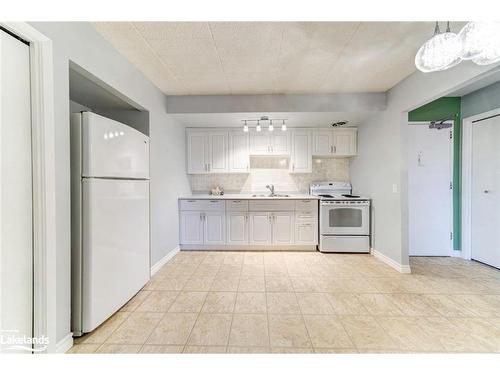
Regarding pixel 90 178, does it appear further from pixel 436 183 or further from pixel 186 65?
pixel 436 183

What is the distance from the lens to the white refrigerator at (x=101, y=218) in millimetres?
1596

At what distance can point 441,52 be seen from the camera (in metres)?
1.36

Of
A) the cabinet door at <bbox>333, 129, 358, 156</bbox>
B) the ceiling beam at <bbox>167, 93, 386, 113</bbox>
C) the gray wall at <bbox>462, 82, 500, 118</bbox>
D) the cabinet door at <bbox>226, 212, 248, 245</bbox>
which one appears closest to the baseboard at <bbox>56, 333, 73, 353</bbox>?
the cabinet door at <bbox>226, 212, 248, 245</bbox>

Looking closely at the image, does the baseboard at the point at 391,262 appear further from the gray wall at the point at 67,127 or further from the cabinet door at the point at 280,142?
the gray wall at the point at 67,127

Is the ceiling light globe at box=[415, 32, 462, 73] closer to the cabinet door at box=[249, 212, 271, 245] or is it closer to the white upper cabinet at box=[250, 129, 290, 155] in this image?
the white upper cabinet at box=[250, 129, 290, 155]

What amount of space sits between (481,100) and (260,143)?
10.3 ft

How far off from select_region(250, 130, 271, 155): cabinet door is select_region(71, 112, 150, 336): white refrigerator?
2259 millimetres

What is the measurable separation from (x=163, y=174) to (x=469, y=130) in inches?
174

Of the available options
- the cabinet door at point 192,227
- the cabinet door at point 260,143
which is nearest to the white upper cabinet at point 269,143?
the cabinet door at point 260,143

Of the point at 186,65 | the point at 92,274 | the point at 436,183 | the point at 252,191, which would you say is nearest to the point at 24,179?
the point at 92,274

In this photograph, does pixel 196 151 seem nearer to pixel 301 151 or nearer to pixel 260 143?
pixel 260 143

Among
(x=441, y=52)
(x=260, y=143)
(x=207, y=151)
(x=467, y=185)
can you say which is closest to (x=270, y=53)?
(x=441, y=52)

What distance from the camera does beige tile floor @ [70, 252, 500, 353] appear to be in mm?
1548

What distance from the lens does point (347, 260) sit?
10.8ft
